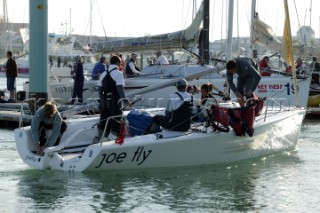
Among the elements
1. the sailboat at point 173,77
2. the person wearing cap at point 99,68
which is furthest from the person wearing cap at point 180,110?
the person wearing cap at point 99,68

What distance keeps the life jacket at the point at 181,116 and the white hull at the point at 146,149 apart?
15 centimetres

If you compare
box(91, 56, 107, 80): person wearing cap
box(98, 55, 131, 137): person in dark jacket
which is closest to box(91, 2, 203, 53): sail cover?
box(91, 56, 107, 80): person wearing cap

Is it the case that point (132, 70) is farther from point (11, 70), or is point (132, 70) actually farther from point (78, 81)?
point (11, 70)

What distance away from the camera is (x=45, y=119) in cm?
1205

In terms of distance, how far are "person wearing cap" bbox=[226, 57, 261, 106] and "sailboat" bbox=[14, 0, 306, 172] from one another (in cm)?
29

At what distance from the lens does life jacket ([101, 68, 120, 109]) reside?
40.3 feet

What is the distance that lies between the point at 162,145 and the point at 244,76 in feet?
9.31

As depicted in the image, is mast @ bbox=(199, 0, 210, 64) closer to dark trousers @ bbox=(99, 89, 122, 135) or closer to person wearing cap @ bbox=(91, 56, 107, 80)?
person wearing cap @ bbox=(91, 56, 107, 80)

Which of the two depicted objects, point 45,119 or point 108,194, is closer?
point 108,194

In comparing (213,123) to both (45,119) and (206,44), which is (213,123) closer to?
(45,119)

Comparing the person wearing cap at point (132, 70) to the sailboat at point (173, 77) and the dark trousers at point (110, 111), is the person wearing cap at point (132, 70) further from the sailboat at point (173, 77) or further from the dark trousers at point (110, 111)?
the dark trousers at point (110, 111)

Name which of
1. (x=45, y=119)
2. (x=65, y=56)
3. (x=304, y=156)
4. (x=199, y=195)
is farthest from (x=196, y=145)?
(x=65, y=56)

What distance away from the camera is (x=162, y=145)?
37.8 ft

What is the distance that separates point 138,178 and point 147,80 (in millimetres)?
9942
